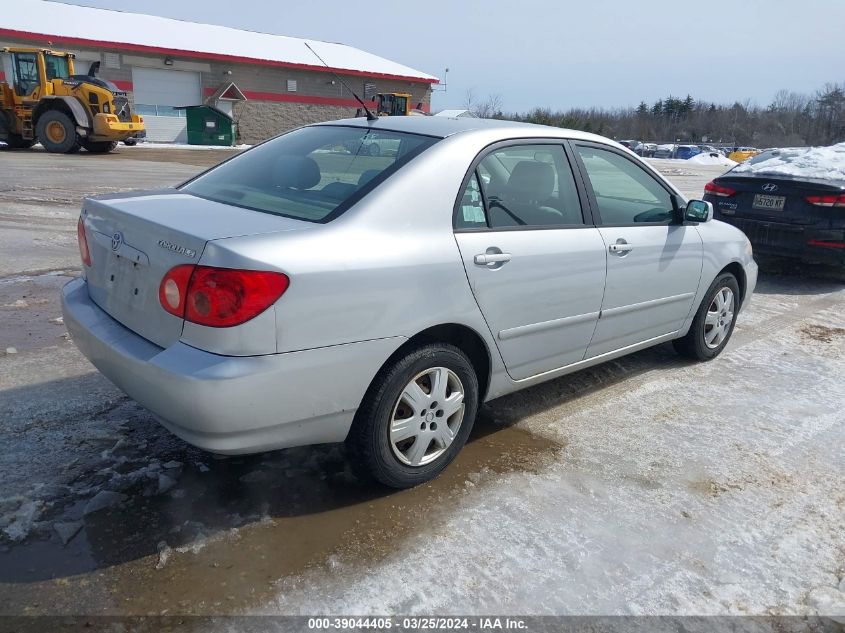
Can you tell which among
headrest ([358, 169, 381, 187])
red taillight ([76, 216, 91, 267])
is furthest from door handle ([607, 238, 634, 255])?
red taillight ([76, 216, 91, 267])

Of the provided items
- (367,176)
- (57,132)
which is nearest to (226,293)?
(367,176)

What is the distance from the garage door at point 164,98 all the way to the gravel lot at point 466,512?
3134 cm

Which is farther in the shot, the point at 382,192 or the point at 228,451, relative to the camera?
the point at 382,192

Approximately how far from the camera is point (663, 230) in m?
4.19

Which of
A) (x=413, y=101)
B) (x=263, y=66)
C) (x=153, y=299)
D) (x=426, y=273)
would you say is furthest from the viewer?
(x=413, y=101)

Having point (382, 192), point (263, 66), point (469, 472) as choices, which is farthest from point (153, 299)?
point (263, 66)

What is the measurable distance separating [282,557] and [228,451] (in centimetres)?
45

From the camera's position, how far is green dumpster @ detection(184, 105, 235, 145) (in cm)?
3117

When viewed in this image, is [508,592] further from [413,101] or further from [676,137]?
[676,137]

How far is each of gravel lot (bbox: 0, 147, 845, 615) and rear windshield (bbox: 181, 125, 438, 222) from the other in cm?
122

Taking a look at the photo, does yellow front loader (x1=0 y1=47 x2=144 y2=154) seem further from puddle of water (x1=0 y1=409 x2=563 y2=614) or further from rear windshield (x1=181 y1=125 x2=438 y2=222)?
puddle of water (x1=0 y1=409 x2=563 y2=614)

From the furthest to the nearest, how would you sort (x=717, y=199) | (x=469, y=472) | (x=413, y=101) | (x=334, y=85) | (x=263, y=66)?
(x=413, y=101) < (x=334, y=85) < (x=263, y=66) < (x=717, y=199) < (x=469, y=472)

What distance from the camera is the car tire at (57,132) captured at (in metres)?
20.0

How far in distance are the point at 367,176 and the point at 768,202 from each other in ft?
19.8
